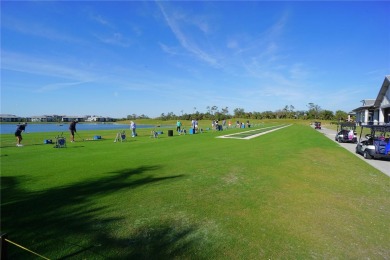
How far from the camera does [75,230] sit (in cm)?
497

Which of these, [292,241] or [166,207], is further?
[166,207]

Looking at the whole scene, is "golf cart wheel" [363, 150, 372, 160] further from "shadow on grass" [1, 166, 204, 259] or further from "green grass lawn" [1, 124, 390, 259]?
"shadow on grass" [1, 166, 204, 259]

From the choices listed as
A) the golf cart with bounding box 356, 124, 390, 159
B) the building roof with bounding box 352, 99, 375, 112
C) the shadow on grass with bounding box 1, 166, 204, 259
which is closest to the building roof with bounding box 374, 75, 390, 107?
the building roof with bounding box 352, 99, 375, 112

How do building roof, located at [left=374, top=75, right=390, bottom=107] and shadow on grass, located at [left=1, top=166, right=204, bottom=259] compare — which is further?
building roof, located at [left=374, top=75, right=390, bottom=107]

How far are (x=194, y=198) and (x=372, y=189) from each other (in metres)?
5.86

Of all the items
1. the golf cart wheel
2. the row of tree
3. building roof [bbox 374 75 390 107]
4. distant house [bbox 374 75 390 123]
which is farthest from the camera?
the row of tree

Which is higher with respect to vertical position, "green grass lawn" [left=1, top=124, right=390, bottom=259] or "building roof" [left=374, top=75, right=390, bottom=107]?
"building roof" [left=374, top=75, right=390, bottom=107]

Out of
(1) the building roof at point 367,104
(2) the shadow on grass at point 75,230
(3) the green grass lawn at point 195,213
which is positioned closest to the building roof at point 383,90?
(1) the building roof at point 367,104

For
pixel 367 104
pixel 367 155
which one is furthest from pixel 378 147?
pixel 367 104

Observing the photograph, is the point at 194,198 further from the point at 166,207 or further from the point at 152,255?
the point at 152,255

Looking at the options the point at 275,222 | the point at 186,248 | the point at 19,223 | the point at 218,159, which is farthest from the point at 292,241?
the point at 218,159

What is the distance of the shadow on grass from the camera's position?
4.25 m

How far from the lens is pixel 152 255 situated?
4.15 metres

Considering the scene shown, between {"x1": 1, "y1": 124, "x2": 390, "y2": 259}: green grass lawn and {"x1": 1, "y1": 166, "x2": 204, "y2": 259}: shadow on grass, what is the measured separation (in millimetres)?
18
